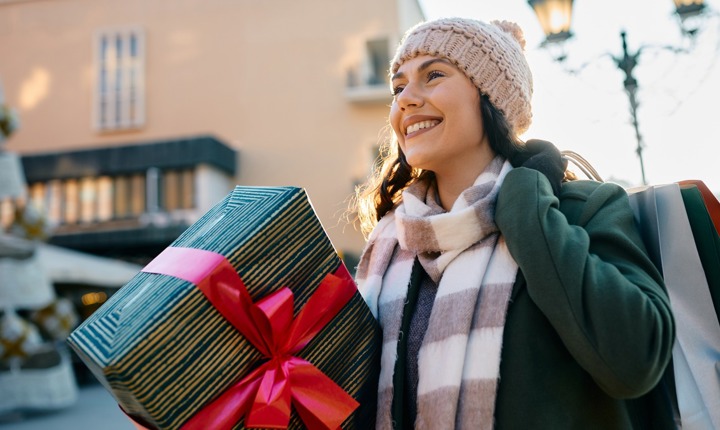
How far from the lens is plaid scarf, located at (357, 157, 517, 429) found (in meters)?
1.42

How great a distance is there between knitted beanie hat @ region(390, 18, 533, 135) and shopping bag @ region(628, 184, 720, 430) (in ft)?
1.63

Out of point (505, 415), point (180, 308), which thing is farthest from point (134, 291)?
point (505, 415)

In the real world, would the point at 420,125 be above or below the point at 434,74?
below

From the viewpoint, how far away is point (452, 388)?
1.42 meters

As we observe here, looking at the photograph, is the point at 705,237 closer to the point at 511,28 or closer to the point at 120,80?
the point at 511,28

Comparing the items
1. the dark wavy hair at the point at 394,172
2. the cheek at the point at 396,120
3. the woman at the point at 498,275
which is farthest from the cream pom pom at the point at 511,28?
the cheek at the point at 396,120

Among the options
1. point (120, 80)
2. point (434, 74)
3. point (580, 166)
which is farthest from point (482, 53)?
point (120, 80)

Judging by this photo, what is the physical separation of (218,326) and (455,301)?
58cm

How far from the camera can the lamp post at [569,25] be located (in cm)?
578

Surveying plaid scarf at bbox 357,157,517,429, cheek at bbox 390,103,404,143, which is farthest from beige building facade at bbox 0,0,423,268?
plaid scarf at bbox 357,157,517,429

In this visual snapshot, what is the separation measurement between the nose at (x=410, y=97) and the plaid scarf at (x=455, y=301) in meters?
0.26

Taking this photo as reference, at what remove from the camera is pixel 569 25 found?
5.88 meters

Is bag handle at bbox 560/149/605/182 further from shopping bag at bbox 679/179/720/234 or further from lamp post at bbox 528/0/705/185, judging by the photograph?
lamp post at bbox 528/0/705/185

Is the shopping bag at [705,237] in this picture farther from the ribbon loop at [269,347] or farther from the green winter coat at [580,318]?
the ribbon loop at [269,347]
